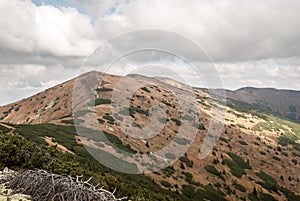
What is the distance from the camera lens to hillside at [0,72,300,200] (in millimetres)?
65812

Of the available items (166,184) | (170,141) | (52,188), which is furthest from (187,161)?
(52,188)

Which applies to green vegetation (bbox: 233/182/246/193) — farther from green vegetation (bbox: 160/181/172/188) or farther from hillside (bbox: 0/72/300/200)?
green vegetation (bbox: 160/181/172/188)

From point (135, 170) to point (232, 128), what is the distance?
97295 mm

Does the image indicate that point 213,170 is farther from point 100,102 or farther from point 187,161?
point 100,102

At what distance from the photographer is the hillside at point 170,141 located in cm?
6581

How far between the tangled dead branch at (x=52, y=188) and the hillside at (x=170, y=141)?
101 ft

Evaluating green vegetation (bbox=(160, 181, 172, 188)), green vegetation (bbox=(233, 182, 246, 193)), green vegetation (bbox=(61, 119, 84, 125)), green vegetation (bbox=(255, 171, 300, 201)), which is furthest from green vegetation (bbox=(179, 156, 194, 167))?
green vegetation (bbox=(61, 119, 84, 125))

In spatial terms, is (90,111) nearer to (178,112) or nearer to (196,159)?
(196,159)

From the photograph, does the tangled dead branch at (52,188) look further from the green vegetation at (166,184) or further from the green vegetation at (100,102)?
the green vegetation at (100,102)

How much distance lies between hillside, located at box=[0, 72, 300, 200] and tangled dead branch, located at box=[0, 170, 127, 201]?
1213 inches

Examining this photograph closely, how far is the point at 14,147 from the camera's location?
24469 mm

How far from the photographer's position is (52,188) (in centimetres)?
1259

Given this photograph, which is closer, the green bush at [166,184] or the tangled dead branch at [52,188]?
the tangled dead branch at [52,188]

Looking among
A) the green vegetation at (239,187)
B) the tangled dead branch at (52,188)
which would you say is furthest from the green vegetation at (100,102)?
the tangled dead branch at (52,188)
